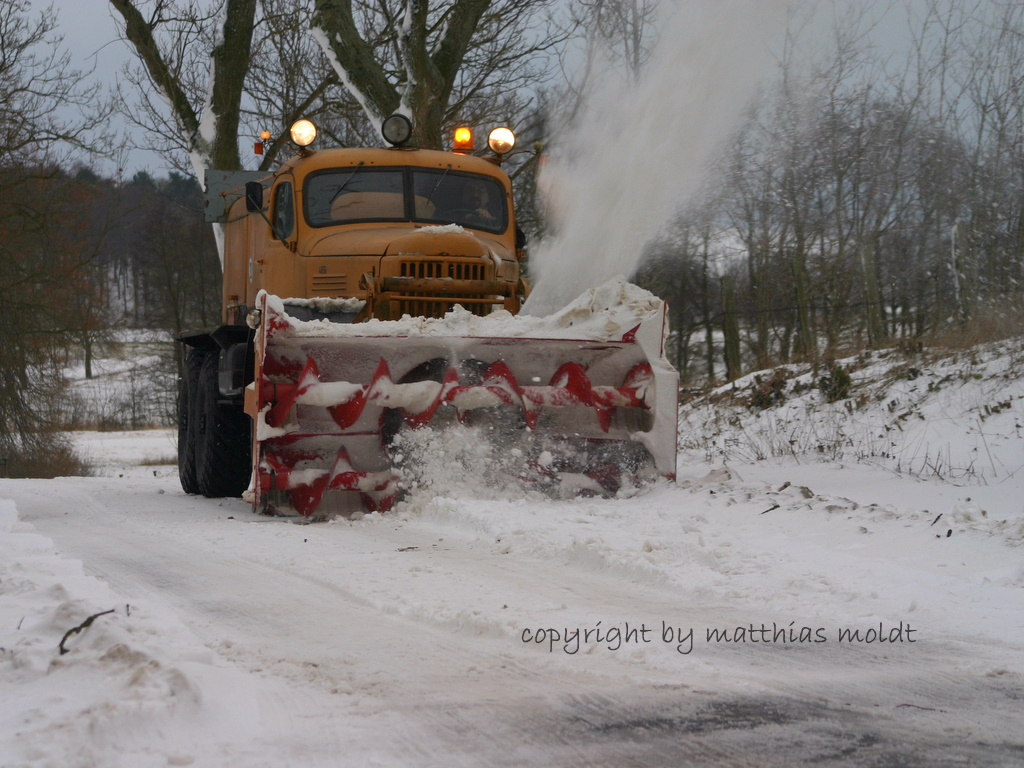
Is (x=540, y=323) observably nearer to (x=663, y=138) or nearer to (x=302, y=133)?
(x=302, y=133)

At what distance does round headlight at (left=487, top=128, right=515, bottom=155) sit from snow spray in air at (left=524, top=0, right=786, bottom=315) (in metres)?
1.19

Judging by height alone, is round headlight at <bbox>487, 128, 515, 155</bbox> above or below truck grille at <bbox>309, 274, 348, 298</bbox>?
above

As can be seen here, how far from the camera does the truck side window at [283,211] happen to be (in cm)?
735

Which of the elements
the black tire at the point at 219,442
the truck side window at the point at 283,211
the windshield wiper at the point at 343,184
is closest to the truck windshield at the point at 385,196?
the windshield wiper at the point at 343,184

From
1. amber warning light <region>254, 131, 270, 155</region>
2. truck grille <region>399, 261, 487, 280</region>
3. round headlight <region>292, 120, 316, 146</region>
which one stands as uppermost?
amber warning light <region>254, 131, 270, 155</region>

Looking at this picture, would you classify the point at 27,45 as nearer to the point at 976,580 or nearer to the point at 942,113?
the point at 942,113

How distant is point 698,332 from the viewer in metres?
25.2

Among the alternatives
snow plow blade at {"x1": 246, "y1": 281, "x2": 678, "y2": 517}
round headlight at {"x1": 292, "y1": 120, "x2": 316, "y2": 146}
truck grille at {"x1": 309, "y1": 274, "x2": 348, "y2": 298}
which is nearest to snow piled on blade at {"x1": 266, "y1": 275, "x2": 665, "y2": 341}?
snow plow blade at {"x1": 246, "y1": 281, "x2": 678, "y2": 517}

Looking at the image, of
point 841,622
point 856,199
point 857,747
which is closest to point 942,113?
point 856,199

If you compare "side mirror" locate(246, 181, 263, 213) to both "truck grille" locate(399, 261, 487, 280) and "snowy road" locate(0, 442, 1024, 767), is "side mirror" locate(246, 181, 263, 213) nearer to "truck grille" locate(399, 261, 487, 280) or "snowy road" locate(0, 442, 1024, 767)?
"truck grille" locate(399, 261, 487, 280)

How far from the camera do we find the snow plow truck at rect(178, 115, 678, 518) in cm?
594

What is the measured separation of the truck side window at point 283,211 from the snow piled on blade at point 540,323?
41.7 inches

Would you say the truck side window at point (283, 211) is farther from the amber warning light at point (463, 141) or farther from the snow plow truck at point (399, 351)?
the amber warning light at point (463, 141)

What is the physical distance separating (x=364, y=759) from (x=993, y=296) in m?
11.4
